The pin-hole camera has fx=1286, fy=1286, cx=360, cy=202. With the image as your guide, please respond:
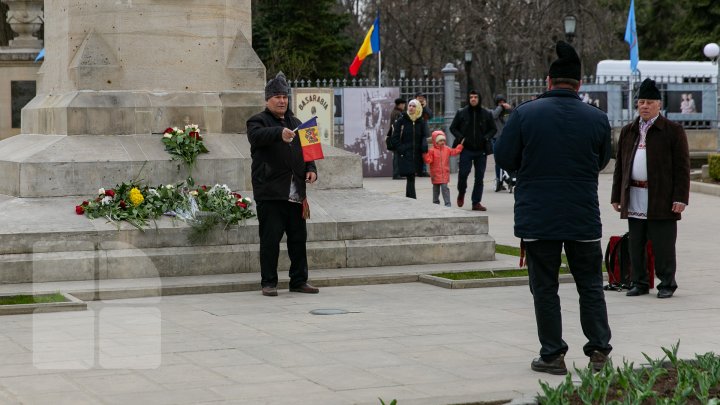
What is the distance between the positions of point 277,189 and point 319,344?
2.76 metres

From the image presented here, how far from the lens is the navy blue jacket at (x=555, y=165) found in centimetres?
766

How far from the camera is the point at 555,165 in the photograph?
769 cm

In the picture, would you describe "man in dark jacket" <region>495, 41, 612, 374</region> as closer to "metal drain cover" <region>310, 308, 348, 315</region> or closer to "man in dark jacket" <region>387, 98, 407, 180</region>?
"metal drain cover" <region>310, 308, 348, 315</region>

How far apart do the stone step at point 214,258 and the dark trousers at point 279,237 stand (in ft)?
2.63

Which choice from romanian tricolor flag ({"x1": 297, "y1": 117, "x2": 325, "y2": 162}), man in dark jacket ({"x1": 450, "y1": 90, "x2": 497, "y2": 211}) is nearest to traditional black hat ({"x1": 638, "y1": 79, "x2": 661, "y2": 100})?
romanian tricolor flag ({"x1": 297, "y1": 117, "x2": 325, "y2": 162})

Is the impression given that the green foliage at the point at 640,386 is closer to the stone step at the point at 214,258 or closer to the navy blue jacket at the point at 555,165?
the navy blue jacket at the point at 555,165

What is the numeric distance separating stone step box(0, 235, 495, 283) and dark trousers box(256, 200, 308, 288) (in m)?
0.80

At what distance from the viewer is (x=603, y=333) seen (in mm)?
7664

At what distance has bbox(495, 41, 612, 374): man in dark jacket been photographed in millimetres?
7645

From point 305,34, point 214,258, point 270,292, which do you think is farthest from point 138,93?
point 305,34

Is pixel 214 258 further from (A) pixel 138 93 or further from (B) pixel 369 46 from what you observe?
(B) pixel 369 46

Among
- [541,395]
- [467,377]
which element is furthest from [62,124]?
[541,395]

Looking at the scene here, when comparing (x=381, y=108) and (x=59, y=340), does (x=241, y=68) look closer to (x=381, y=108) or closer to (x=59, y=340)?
(x=59, y=340)

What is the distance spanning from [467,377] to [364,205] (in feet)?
19.1
